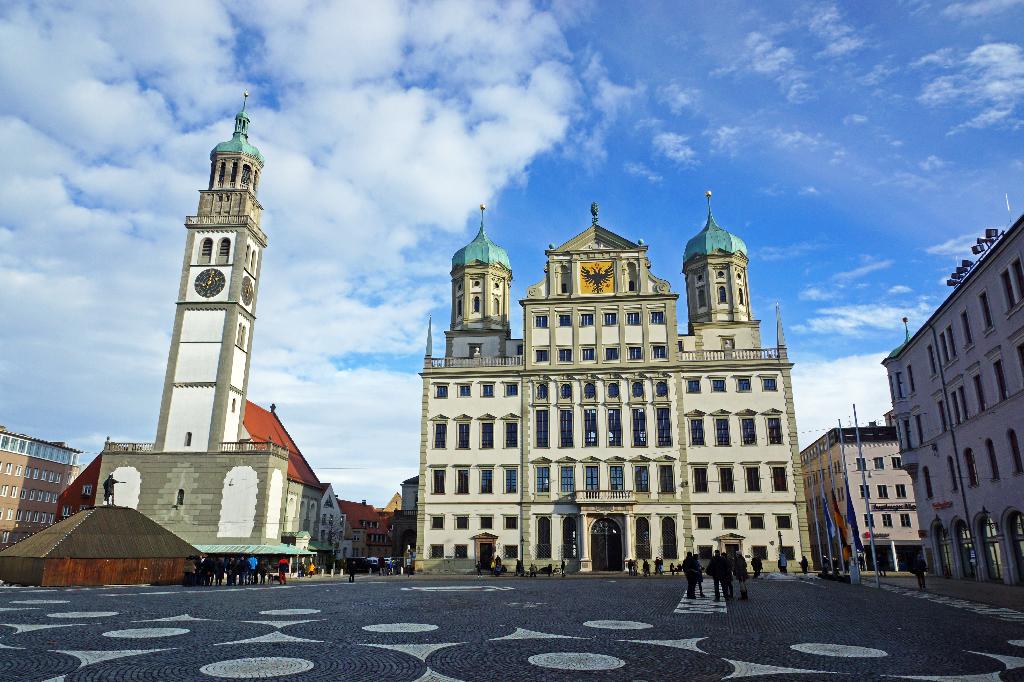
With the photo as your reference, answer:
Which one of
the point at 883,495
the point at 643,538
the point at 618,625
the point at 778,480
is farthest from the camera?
the point at 883,495

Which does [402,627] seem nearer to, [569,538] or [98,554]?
[98,554]

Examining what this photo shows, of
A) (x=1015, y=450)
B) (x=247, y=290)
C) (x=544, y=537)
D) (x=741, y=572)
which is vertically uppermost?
(x=247, y=290)

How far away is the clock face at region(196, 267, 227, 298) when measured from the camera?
54062 mm

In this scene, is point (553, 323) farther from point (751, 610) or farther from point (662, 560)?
point (751, 610)

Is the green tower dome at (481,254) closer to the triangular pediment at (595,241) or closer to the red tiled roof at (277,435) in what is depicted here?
the triangular pediment at (595,241)

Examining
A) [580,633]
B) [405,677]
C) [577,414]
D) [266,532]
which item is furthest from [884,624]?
[266,532]

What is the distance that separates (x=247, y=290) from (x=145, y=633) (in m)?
45.2

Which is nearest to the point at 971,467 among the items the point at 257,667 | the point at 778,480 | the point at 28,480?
the point at 778,480

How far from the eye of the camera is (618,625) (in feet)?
51.4

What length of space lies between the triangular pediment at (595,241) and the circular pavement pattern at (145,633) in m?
46.3

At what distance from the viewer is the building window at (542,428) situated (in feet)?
175

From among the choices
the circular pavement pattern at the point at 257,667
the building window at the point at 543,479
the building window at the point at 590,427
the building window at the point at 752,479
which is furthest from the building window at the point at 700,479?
the circular pavement pattern at the point at 257,667

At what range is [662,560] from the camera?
49062 millimetres

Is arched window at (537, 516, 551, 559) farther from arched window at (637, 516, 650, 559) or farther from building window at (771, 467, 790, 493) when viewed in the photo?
building window at (771, 467, 790, 493)
